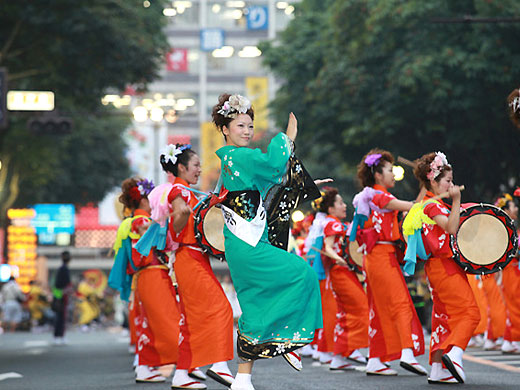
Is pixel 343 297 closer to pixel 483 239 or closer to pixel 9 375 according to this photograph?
pixel 483 239

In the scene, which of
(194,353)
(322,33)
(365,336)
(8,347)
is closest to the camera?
(194,353)

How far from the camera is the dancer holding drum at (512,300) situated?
45.0 ft

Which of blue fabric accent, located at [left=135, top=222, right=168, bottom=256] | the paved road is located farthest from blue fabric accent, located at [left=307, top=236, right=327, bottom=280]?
blue fabric accent, located at [left=135, top=222, right=168, bottom=256]

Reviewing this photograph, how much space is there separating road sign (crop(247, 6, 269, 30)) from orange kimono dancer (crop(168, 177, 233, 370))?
68.3 m

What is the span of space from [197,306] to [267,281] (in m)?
1.78

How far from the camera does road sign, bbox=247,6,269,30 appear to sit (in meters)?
76.7

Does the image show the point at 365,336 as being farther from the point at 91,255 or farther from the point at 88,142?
the point at 91,255

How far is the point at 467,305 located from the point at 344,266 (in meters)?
2.99

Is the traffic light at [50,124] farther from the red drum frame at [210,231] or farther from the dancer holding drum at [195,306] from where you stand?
the red drum frame at [210,231]

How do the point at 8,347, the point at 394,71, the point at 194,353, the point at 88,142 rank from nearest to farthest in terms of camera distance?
the point at 194,353, the point at 8,347, the point at 394,71, the point at 88,142

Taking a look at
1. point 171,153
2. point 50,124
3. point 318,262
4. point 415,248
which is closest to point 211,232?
point 171,153

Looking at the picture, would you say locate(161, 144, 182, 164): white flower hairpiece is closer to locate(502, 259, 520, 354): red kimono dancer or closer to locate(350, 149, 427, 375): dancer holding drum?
locate(350, 149, 427, 375): dancer holding drum

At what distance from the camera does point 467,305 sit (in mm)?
9023

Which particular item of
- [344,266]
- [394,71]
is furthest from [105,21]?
[344,266]
